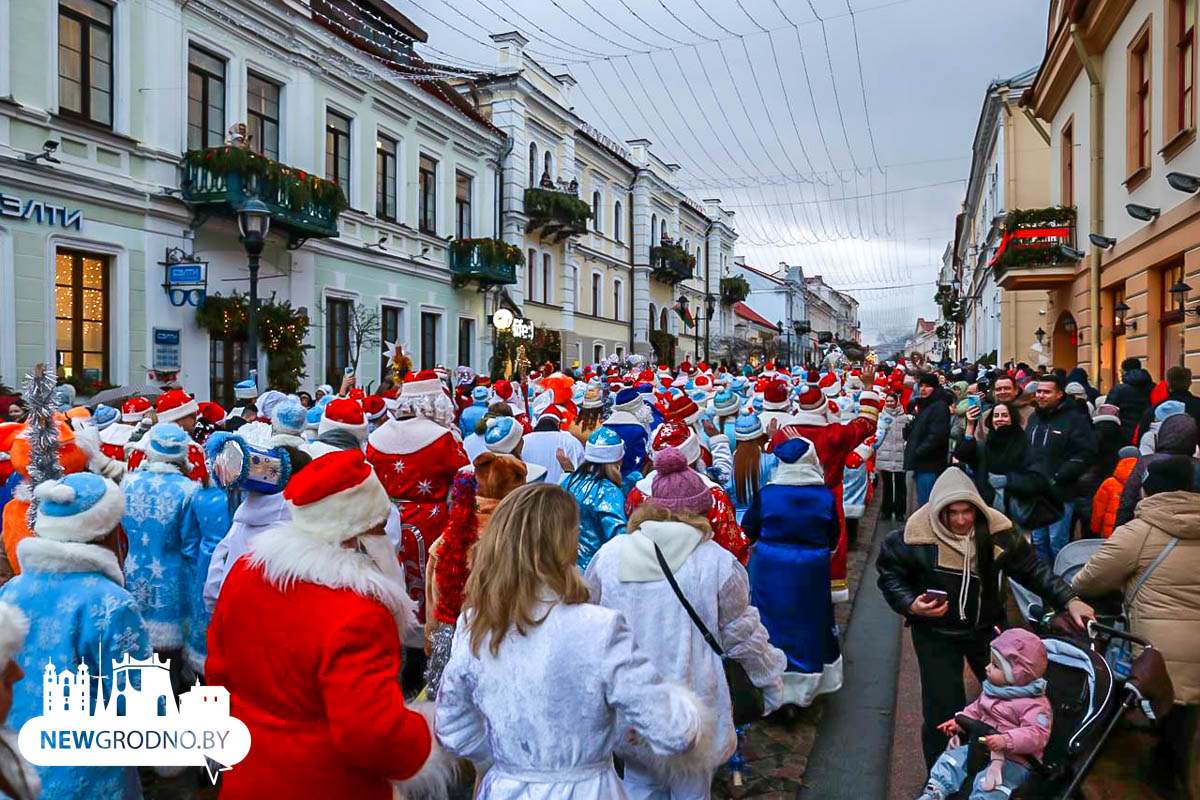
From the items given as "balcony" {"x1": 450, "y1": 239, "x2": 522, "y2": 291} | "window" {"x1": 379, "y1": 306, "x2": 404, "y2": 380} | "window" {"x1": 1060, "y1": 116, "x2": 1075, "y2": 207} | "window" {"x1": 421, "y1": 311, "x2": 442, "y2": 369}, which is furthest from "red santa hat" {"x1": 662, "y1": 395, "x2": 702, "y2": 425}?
"balcony" {"x1": 450, "y1": 239, "x2": 522, "y2": 291}

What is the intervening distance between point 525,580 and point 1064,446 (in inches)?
242

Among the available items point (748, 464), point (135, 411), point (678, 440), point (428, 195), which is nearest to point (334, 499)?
point (678, 440)

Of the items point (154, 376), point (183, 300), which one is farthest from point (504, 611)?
point (183, 300)

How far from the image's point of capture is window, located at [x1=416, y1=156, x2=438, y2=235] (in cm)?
2364

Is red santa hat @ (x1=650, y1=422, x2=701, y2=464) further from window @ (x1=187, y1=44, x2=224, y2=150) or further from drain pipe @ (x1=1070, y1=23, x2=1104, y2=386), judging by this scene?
drain pipe @ (x1=1070, y1=23, x2=1104, y2=386)

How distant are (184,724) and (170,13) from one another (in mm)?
15522

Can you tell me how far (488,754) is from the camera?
8.26 ft

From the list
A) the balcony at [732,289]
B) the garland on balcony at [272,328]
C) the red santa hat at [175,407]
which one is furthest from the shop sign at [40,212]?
the balcony at [732,289]

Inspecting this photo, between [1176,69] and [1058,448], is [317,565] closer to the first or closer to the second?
[1058,448]

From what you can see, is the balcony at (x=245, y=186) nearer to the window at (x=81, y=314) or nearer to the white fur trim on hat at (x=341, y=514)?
the window at (x=81, y=314)

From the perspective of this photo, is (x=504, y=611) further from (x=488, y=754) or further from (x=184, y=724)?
(x=184, y=724)

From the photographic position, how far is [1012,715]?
341 cm

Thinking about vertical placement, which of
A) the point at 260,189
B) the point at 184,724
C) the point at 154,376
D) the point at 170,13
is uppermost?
the point at 170,13

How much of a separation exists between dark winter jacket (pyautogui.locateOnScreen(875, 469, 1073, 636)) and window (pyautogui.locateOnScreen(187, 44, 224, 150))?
50.5ft
